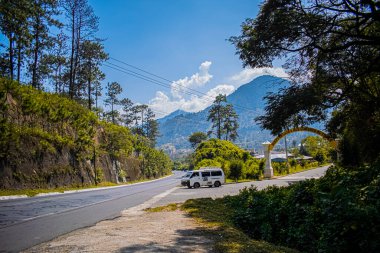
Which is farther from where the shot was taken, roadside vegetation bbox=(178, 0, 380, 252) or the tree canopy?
the tree canopy

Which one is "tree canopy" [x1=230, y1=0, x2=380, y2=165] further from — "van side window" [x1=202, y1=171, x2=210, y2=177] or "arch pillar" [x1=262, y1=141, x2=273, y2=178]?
"arch pillar" [x1=262, y1=141, x2=273, y2=178]

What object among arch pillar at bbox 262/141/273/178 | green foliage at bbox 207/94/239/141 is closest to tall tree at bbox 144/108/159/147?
green foliage at bbox 207/94/239/141

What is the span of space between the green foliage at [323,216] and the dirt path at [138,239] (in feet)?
6.08

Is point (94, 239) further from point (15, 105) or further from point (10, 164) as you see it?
point (15, 105)

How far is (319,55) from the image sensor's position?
37.5ft

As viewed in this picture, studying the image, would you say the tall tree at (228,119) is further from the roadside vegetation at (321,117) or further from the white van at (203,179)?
the roadside vegetation at (321,117)

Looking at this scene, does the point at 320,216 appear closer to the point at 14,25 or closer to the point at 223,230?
the point at 223,230

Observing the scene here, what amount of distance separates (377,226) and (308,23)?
7.66 m

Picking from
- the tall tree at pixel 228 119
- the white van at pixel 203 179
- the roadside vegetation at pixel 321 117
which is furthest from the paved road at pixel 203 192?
the tall tree at pixel 228 119

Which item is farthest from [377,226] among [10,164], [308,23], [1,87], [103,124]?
[103,124]

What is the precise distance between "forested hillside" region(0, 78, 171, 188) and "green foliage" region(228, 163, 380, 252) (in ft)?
76.7

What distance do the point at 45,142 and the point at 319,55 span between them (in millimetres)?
27927

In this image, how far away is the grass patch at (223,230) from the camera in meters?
5.62

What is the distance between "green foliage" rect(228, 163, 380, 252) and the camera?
4.89m
